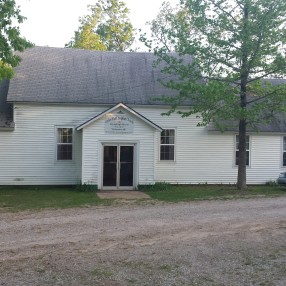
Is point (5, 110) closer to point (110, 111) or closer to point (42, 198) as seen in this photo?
point (110, 111)

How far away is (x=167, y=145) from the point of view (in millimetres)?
21766

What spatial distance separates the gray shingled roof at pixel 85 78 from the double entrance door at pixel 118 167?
2.71 metres

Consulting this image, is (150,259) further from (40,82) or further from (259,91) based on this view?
(40,82)

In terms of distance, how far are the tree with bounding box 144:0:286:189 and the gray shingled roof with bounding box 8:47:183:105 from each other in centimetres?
396

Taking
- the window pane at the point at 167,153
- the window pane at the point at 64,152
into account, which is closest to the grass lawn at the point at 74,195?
the window pane at the point at 167,153

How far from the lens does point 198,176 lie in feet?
72.5

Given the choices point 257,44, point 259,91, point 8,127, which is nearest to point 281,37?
point 257,44

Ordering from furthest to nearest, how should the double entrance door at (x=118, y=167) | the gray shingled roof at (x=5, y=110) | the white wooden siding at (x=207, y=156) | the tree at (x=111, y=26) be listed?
the tree at (x=111, y=26)
the white wooden siding at (x=207, y=156)
the gray shingled roof at (x=5, y=110)
the double entrance door at (x=118, y=167)

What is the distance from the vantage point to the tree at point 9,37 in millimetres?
14570

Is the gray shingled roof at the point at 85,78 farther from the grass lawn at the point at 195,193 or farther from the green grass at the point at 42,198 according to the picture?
the grass lawn at the point at 195,193

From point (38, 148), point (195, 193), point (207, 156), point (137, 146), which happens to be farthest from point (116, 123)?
point (207, 156)

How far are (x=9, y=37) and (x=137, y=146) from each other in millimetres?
7537

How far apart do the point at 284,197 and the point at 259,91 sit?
487 cm

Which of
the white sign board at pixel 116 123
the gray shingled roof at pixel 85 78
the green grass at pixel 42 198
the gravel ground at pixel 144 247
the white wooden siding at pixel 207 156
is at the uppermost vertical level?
the gray shingled roof at pixel 85 78
